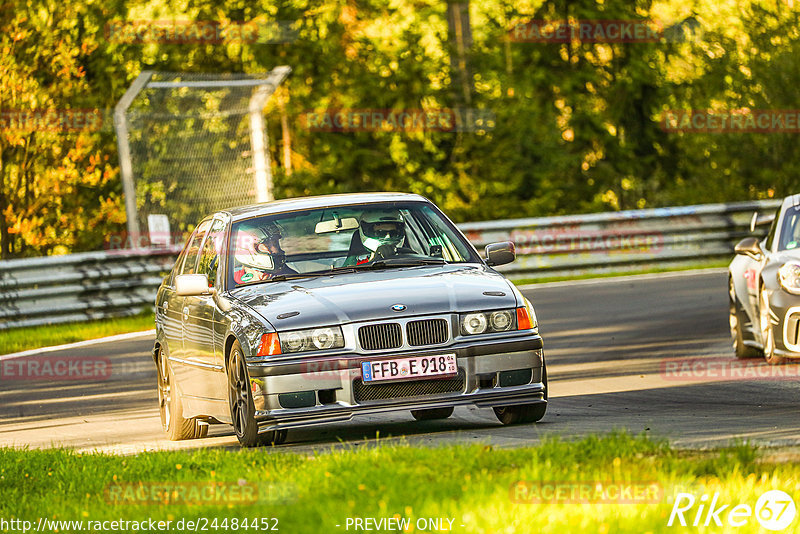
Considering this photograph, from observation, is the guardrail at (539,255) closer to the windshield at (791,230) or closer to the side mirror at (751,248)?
the side mirror at (751,248)

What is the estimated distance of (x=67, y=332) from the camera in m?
19.3

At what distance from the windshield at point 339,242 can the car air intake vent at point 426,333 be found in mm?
1045

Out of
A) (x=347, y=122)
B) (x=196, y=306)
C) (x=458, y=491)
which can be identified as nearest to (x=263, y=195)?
(x=347, y=122)

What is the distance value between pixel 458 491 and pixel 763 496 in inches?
48.2

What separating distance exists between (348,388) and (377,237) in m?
1.63

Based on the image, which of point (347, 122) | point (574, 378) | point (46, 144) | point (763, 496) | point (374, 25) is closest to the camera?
point (763, 496)

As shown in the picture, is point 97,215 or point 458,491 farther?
point 97,215

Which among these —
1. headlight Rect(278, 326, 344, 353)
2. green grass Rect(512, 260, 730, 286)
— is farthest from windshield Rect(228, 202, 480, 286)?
green grass Rect(512, 260, 730, 286)

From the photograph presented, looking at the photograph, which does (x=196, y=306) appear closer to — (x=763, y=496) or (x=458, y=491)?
(x=458, y=491)

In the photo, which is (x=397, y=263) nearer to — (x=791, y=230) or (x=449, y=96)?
(x=791, y=230)

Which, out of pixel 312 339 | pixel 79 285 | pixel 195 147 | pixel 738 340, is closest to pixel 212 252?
pixel 312 339

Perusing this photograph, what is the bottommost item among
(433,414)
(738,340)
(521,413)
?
(738,340)

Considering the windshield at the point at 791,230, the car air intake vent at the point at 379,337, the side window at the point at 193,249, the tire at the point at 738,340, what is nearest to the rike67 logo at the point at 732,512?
the car air intake vent at the point at 379,337

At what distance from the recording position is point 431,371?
8.77m
